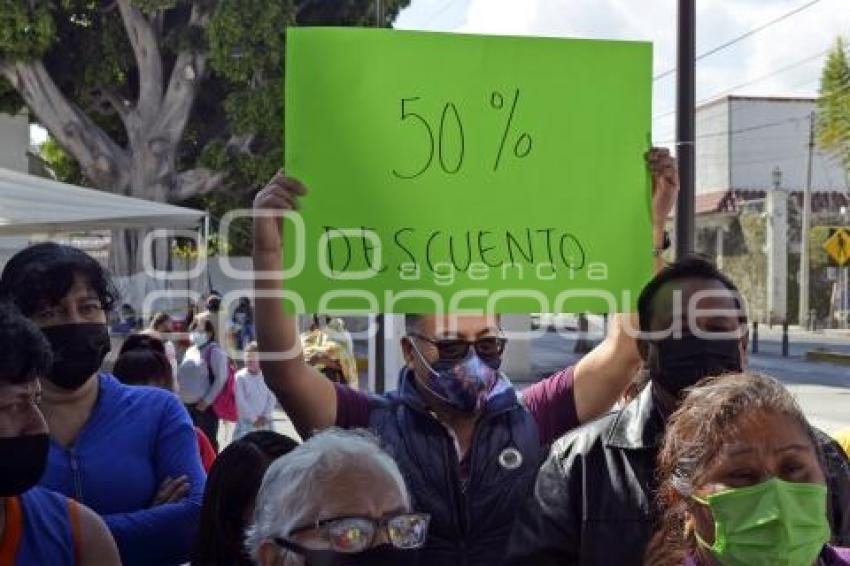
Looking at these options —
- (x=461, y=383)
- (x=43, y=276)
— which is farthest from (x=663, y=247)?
(x=43, y=276)

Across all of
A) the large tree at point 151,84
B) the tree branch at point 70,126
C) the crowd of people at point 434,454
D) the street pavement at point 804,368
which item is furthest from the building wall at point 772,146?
the crowd of people at point 434,454

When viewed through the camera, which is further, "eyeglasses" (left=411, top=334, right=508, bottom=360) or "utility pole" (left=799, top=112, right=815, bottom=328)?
"utility pole" (left=799, top=112, right=815, bottom=328)

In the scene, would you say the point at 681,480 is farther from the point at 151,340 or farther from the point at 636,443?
the point at 151,340

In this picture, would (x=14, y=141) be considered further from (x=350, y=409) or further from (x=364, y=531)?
(x=364, y=531)

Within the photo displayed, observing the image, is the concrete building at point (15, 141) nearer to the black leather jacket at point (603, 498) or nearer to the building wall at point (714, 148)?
the black leather jacket at point (603, 498)

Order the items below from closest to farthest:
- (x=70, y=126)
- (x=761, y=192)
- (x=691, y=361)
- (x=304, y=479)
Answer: (x=304, y=479)
(x=691, y=361)
(x=70, y=126)
(x=761, y=192)

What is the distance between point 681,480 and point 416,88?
1.44 m

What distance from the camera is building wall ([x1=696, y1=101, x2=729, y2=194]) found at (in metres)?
50.3

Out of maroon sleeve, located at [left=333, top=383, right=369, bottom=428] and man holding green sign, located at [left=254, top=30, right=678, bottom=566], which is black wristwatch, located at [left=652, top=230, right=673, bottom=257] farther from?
maroon sleeve, located at [left=333, top=383, right=369, bottom=428]

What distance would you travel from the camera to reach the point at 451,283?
9.95 ft

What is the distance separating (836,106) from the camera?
25141mm

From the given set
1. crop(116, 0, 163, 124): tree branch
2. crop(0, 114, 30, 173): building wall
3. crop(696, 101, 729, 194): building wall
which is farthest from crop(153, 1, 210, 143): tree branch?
crop(696, 101, 729, 194): building wall

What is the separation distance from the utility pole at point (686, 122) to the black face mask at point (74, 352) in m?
1.86

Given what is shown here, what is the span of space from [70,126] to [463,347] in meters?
21.4
